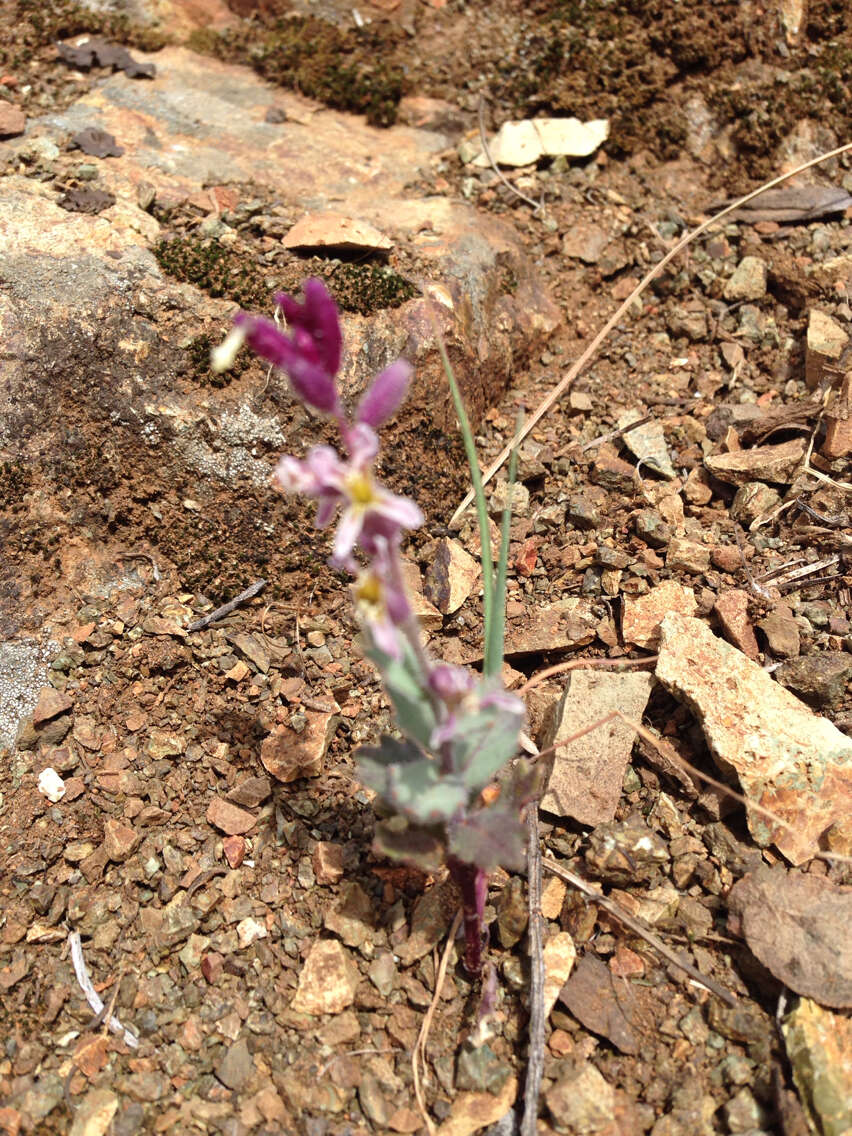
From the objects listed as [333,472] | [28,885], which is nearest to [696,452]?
[333,472]

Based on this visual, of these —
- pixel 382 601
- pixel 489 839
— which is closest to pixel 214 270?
pixel 382 601

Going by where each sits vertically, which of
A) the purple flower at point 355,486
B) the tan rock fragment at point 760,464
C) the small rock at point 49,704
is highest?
the purple flower at point 355,486

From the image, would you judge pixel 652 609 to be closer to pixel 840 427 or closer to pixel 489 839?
pixel 840 427

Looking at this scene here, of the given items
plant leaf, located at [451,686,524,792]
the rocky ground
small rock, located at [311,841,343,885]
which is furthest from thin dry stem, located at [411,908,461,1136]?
plant leaf, located at [451,686,524,792]

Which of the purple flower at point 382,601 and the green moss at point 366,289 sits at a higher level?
the purple flower at point 382,601

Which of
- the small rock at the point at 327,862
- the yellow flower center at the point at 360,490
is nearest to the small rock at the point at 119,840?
the small rock at the point at 327,862

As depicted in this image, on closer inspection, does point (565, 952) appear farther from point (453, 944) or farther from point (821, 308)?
point (821, 308)

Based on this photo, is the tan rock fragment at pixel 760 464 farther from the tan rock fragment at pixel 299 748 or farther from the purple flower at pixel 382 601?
the purple flower at pixel 382 601
